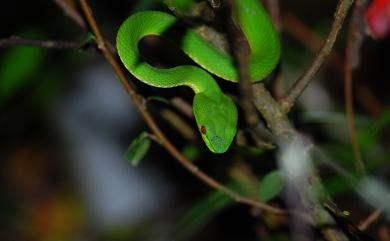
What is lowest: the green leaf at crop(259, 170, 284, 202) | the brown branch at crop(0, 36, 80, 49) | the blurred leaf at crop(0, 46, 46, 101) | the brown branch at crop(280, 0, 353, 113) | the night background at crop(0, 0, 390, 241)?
the night background at crop(0, 0, 390, 241)

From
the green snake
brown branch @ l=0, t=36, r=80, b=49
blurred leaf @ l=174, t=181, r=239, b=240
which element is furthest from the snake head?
brown branch @ l=0, t=36, r=80, b=49

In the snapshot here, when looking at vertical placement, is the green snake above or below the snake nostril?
above

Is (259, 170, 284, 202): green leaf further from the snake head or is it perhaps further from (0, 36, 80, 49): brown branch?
(0, 36, 80, 49): brown branch

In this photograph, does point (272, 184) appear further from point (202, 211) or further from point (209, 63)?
point (209, 63)

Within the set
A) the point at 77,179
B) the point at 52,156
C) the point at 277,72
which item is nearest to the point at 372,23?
the point at 277,72

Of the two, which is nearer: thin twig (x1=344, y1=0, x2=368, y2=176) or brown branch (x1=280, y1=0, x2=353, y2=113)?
brown branch (x1=280, y1=0, x2=353, y2=113)

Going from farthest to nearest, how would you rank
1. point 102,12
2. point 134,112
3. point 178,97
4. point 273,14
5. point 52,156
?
point 52,156 < point 134,112 < point 102,12 < point 273,14 < point 178,97

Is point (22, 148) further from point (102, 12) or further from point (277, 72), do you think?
point (277, 72)
